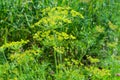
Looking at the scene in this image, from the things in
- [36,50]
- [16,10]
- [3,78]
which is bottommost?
[3,78]

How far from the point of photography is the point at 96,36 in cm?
453

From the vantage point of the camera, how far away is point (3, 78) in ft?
12.7

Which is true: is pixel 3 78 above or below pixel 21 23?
below

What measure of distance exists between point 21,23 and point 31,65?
85 centimetres

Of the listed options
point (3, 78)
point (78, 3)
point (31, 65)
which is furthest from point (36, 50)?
point (78, 3)

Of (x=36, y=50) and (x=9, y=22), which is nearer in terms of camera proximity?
(x=36, y=50)

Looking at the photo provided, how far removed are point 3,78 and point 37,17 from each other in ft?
3.75

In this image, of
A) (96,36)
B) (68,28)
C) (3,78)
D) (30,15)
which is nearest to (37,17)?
(30,15)

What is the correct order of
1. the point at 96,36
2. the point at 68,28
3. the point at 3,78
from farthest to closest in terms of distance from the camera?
the point at 68,28
the point at 96,36
the point at 3,78

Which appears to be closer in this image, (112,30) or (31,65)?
(31,65)

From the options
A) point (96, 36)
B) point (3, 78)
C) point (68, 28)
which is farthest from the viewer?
point (68, 28)

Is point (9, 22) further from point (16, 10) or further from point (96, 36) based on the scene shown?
point (96, 36)

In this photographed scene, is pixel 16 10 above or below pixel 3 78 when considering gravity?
above

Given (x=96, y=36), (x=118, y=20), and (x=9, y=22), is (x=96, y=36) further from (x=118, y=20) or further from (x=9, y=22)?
(x=9, y=22)
